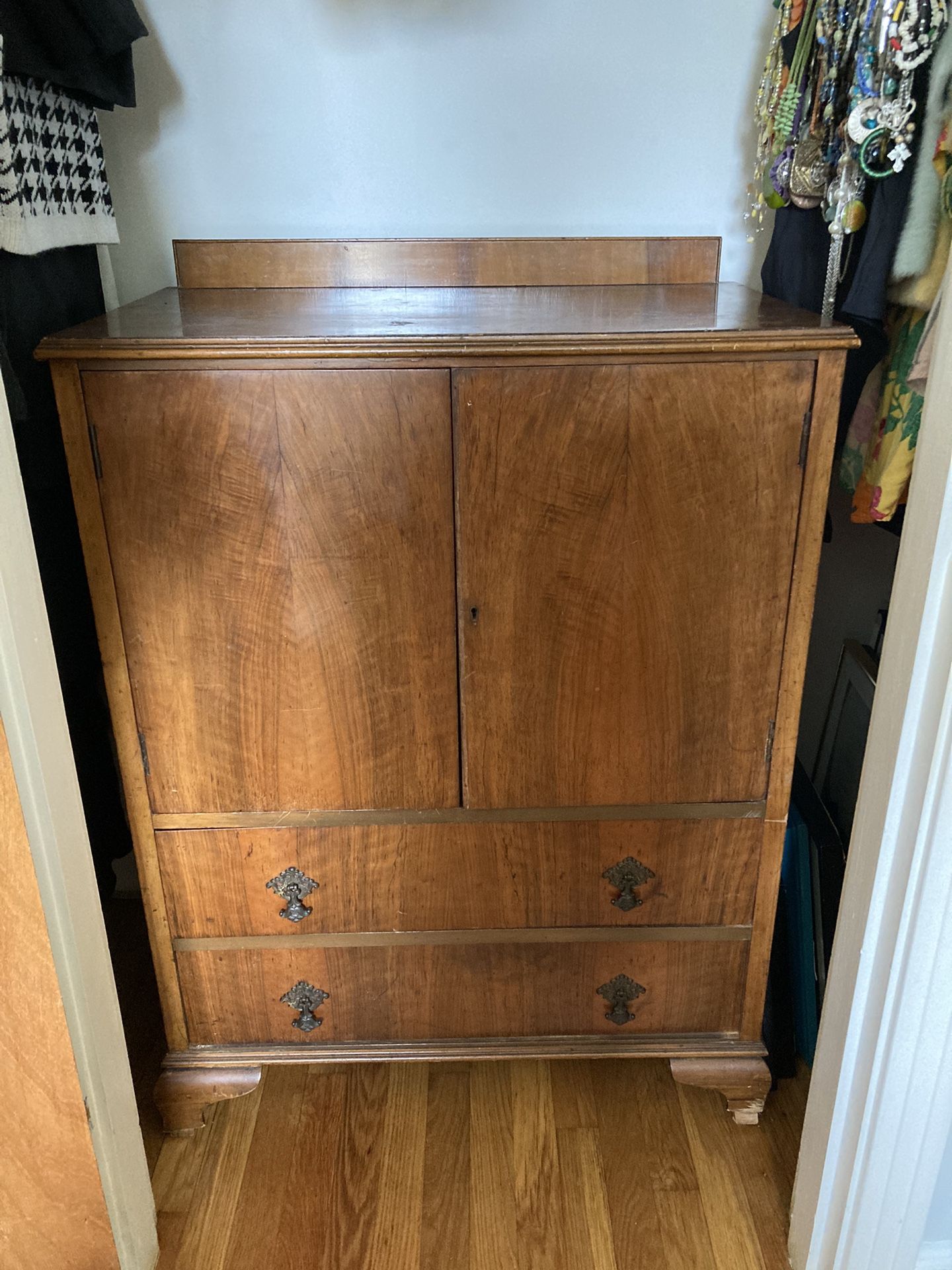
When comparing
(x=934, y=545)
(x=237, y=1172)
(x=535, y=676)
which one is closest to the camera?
(x=934, y=545)

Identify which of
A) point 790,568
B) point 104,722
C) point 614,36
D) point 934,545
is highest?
point 614,36

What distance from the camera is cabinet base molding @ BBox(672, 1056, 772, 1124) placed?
1432 mm

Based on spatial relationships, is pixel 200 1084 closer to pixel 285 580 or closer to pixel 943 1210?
pixel 285 580

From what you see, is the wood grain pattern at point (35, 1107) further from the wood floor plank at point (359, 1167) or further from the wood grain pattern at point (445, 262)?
the wood grain pattern at point (445, 262)

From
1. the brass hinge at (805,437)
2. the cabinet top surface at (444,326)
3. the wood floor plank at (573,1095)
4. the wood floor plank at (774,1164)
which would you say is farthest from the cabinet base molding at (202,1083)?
the brass hinge at (805,437)

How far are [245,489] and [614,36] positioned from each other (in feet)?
3.03

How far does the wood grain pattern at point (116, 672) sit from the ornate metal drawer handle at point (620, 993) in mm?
608

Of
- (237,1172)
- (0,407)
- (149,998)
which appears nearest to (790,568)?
(0,407)

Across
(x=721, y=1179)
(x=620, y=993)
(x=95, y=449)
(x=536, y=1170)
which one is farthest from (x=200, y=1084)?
(x=95, y=449)

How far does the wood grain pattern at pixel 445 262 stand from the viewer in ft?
4.84

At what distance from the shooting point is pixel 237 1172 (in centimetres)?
144

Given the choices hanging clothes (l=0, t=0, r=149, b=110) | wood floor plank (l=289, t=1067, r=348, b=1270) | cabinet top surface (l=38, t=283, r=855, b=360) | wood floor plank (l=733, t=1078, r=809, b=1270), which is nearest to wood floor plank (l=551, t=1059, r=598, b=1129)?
wood floor plank (l=733, t=1078, r=809, b=1270)

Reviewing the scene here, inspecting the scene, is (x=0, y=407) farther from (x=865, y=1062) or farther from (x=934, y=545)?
(x=865, y=1062)

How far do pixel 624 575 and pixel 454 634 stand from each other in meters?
0.21
